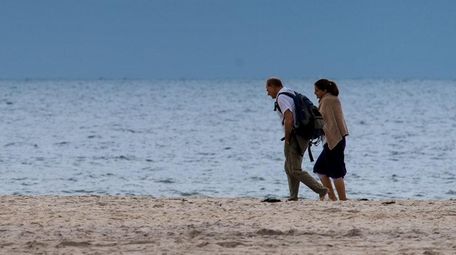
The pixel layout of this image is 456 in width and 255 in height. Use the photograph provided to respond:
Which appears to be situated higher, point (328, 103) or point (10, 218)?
point (328, 103)

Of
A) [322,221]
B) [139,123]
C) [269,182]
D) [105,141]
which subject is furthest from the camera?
[139,123]

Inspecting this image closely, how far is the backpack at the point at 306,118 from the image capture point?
1500 cm

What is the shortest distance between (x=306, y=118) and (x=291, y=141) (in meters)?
0.40

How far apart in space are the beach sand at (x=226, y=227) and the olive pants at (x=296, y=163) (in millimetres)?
377

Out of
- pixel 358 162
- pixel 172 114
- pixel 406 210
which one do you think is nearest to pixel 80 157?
pixel 358 162

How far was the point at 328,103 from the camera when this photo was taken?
15484mm

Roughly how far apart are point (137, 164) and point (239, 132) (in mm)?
20036

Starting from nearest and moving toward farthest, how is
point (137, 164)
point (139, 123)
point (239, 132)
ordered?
point (137, 164)
point (239, 132)
point (139, 123)

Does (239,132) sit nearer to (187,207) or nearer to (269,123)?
(269,123)

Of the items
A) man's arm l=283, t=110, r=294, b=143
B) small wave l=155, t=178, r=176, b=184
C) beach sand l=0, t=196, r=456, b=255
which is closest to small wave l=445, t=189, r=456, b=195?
small wave l=155, t=178, r=176, b=184

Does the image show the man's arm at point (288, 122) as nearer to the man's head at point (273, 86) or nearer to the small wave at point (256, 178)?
the man's head at point (273, 86)

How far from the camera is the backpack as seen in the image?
1500 centimetres

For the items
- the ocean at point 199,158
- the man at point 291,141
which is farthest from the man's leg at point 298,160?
the ocean at point 199,158

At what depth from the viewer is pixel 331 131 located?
15555mm
